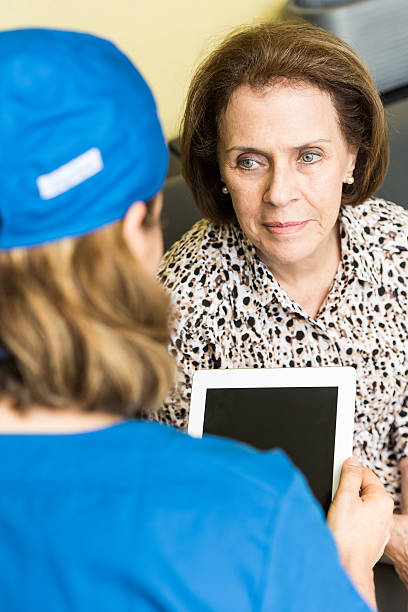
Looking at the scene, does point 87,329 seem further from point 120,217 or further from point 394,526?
point 394,526

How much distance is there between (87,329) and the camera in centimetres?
77

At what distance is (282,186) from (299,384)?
373mm

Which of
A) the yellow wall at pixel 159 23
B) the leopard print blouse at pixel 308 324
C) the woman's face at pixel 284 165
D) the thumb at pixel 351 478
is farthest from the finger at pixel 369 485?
the yellow wall at pixel 159 23

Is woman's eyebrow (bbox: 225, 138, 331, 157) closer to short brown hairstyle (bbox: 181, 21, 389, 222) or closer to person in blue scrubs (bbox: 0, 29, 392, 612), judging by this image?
short brown hairstyle (bbox: 181, 21, 389, 222)

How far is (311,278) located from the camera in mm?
1679

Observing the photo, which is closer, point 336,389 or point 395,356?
point 336,389

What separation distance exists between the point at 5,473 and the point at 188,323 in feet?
3.06

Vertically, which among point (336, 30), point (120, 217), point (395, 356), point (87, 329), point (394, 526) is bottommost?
point (394, 526)

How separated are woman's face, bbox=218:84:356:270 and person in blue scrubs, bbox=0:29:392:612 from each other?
0.69m

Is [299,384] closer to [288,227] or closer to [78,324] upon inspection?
[288,227]

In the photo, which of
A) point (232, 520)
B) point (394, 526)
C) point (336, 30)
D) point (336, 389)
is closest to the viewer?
point (232, 520)

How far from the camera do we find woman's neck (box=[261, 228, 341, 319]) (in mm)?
1663

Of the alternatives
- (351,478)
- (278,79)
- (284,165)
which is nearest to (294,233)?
(284,165)

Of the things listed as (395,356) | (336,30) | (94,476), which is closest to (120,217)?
(94,476)
